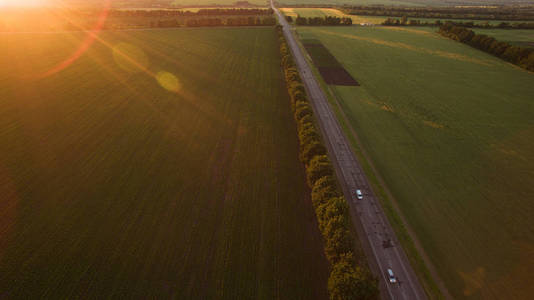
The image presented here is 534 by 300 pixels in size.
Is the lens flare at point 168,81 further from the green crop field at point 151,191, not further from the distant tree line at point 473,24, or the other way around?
the distant tree line at point 473,24

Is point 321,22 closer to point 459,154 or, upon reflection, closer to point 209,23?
point 209,23

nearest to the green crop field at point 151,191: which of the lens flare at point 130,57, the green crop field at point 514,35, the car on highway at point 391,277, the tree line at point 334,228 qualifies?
the tree line at point 334,228

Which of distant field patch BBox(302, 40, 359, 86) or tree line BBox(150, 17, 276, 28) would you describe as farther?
tree line BBox(150, 17, 276, 28)

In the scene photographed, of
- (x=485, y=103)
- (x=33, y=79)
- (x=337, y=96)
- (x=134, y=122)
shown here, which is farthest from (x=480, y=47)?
(x=33, y=79)

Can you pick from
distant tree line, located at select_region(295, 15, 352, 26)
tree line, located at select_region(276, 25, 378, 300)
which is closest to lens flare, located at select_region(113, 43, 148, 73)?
tree line, located at select_region(276, 25, 378, 300)

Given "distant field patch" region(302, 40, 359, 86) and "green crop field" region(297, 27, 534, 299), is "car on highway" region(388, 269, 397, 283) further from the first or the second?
"distant field patch" region(302, 40, 359, 86)

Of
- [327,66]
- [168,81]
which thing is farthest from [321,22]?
[168,81]
